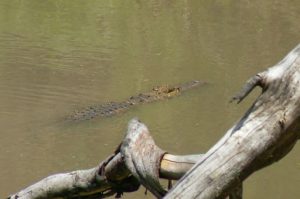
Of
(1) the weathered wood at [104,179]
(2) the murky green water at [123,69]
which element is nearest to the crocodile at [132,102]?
(2) the murky green water at [123,69]

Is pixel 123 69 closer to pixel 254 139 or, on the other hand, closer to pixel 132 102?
pixel 132 102

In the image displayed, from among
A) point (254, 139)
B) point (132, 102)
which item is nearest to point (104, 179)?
point (254, 139)

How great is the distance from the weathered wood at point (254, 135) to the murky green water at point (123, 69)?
13.5ft

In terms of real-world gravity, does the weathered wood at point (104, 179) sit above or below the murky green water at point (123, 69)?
below

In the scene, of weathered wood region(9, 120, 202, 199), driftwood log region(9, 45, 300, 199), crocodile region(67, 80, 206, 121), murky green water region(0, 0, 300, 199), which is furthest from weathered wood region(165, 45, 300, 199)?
crocodile region(67, 80, 206, 121)

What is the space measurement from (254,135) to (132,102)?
266 inches

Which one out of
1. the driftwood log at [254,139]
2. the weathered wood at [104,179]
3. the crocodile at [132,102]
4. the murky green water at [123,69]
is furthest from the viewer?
the crocodile at [132,102]

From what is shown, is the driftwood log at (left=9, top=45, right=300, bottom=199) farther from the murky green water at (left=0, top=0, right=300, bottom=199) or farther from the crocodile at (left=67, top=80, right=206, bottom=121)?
the crocodile at (left=67, top=80, right=206, bottom=121)

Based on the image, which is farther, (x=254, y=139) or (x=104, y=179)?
(x=104, y=179)

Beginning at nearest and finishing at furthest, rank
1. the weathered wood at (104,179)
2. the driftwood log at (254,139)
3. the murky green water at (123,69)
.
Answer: the driftwood log at (254,139) → the weathered wood at (104,179) → the murky green water at (123,69)

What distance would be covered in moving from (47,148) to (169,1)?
1037 cm

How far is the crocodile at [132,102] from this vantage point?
7.84m

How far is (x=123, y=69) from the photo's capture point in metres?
10.0

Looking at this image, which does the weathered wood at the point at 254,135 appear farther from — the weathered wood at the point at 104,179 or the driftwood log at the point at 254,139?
the weathered wood at the point at 104,179
